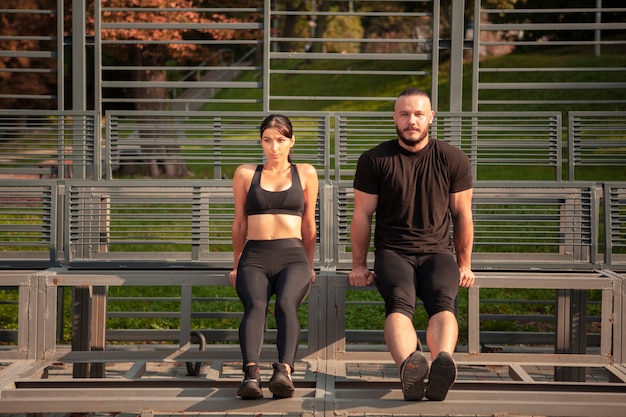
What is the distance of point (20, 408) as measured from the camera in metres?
5.12

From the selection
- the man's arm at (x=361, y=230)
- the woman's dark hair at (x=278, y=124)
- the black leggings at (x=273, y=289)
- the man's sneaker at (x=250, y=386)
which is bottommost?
the man's sneaker at (x=250, y=386)

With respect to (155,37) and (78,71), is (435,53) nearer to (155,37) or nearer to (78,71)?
(78,71)

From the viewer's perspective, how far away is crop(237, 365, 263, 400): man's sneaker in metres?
4.90

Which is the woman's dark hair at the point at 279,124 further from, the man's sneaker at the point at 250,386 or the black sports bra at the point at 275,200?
the man's sneaker at the point at 250,386

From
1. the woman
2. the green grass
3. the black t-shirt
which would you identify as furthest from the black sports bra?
the green grass

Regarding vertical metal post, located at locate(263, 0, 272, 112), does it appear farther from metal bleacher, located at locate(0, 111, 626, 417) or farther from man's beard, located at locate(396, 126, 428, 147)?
man's beard, located at locate(396, 126, 428, 147)

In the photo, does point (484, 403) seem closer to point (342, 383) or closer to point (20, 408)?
point (342, 383)

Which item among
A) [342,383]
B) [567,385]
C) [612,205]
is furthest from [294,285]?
[612,205]

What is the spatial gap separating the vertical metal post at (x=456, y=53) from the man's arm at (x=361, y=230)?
10.0 ft

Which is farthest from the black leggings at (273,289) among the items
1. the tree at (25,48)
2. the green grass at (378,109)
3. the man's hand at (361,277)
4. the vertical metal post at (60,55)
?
the tree at (25,48)

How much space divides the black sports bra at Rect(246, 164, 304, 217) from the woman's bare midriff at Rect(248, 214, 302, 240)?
3cm

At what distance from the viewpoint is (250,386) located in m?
4.90

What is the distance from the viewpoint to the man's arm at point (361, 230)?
5.62m

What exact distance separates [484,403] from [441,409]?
272 millimetres
